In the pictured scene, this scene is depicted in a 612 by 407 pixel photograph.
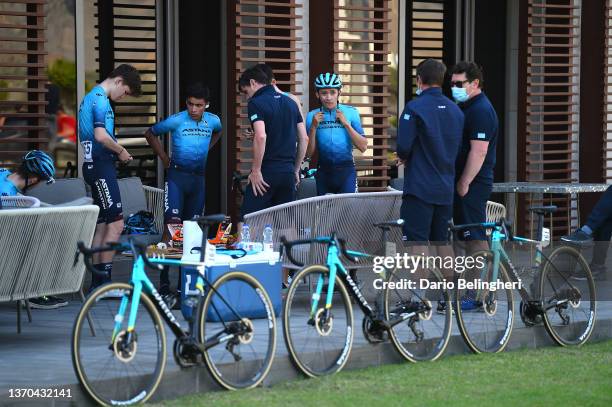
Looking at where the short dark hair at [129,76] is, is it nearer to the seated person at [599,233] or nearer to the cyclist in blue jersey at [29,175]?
the cyclist in blue jersey at [29,175]

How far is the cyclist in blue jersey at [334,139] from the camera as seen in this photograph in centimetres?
1184

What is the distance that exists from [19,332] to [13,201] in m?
1.27

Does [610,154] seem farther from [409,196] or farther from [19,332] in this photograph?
[19,332]

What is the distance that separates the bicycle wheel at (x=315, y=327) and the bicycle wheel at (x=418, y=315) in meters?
0.49

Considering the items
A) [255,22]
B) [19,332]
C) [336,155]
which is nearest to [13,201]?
[19,332]

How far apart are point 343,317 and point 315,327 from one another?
0.23 m

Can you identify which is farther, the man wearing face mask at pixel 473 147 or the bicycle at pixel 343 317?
the man wearing face mask at pixel 473 147

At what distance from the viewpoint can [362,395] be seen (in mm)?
7617

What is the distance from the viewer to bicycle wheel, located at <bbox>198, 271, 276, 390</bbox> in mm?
7676

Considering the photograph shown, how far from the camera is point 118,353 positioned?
7.11 m

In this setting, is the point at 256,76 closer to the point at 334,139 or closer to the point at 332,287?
the point at 334,139

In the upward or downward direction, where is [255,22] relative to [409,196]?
upward

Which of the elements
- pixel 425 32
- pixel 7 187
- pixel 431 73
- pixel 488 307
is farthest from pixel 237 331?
pixel 425 32

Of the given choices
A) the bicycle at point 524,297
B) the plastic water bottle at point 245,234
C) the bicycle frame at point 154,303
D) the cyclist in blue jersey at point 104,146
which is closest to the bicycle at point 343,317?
the bicycle at point 524,297
